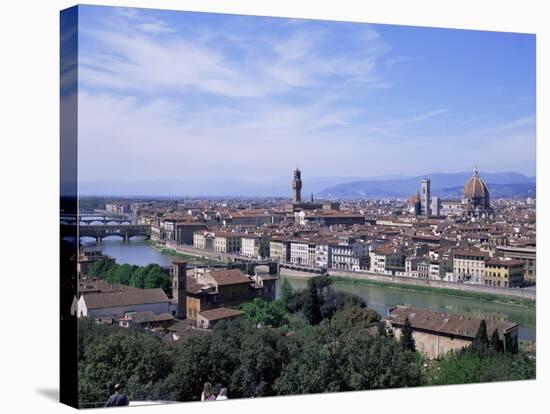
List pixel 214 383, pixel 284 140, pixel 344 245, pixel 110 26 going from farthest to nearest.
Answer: pixel 344 245, pixel 284 140, pixel 214 383, pixel 110 26

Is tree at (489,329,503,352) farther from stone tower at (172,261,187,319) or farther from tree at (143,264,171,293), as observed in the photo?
tree at (143,264,171,293)

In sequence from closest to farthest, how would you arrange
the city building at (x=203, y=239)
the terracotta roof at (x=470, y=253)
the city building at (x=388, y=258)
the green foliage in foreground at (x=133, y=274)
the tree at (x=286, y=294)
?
the green foliage in foreground at (x=133, y=274) < the city building at (x=203, y=239) < the tree at (x=286, y=294) < the city building at (x=388, y=258) < the terracotta roof at (x=470, y=253)

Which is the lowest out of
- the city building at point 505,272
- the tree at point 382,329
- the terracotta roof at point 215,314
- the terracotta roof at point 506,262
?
the tree at point 382,329

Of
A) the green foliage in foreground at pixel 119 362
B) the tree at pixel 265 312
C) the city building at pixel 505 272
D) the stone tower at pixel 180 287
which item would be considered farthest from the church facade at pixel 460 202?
the green foliage in foreground at pixel 119 362

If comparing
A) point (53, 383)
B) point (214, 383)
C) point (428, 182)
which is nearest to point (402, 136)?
point (428, 182)

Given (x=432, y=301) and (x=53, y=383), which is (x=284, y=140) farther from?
(x=53, y=383)

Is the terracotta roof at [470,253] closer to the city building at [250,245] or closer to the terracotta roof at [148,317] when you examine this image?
the city building at [250,245]

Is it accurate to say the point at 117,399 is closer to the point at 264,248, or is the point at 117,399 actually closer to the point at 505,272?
the point at 264,248
